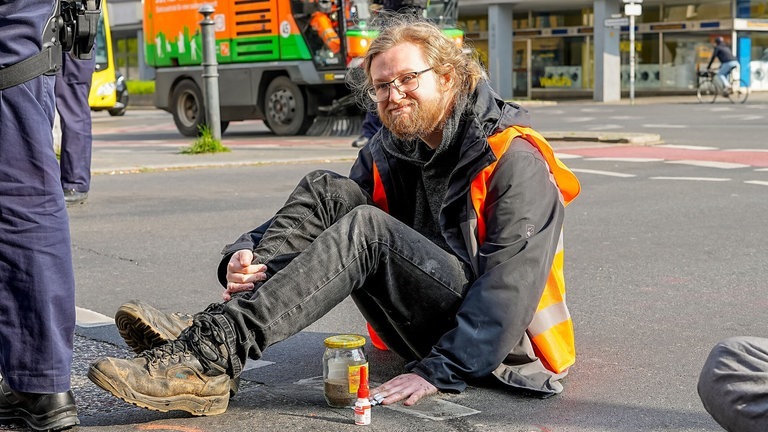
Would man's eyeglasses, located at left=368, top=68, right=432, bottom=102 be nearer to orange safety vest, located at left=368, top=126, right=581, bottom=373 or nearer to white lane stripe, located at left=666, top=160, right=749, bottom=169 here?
orange safety vest, located at left=368, top=126, right=581, bottom=373

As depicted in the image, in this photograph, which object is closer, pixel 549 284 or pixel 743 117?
pixel 549 284

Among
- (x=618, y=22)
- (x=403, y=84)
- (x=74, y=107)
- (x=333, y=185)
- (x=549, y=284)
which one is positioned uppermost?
(x=618, y=22)

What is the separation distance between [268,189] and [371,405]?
6.50m

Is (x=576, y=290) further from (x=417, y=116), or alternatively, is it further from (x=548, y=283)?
(x=417, y=116)

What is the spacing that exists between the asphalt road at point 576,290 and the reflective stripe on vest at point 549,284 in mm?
147

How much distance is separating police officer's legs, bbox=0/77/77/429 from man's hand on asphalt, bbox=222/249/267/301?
18.7 inches

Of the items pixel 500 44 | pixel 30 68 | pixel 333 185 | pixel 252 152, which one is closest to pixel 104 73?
pixel 252 152

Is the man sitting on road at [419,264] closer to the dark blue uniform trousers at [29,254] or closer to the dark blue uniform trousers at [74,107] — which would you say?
the dark blue uniform trousers at [29,254]

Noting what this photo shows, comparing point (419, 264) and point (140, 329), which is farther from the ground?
point (419, 264)

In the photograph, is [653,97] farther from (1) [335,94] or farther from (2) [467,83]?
(2) [467,83]

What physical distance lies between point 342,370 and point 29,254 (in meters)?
0.98

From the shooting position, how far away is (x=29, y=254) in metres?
3.12

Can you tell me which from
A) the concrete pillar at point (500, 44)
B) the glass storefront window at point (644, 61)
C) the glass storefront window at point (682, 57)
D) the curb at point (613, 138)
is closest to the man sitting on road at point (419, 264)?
the curb at point (613, 138)

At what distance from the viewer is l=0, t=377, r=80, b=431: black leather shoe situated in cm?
316
